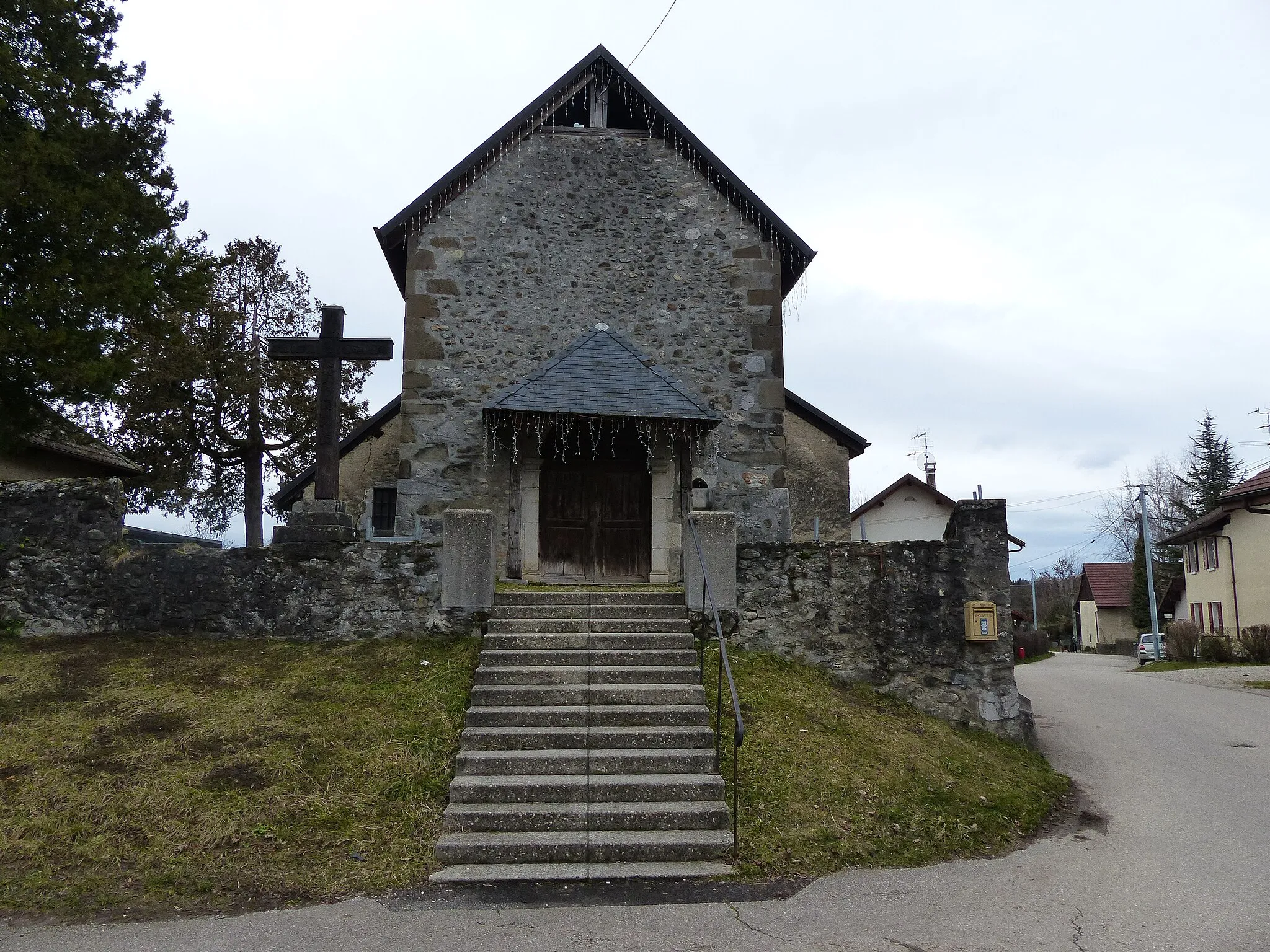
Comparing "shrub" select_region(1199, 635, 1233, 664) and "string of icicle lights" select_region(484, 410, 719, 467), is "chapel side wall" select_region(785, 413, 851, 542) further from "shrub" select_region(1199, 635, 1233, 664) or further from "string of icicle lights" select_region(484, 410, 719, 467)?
"shrub" select_region(1199, 635, 1233, 664)

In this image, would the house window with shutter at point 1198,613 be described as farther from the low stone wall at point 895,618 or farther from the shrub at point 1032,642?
the low stone wall at point 895,618

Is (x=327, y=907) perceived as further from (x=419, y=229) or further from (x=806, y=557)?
(x=419, y=229)

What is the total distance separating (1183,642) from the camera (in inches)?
915

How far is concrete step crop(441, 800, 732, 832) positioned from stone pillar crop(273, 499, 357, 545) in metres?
3.67

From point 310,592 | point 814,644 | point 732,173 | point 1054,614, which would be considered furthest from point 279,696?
point 1054,614

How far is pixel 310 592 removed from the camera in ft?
27.8

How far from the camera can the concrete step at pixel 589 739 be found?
6.64 meters

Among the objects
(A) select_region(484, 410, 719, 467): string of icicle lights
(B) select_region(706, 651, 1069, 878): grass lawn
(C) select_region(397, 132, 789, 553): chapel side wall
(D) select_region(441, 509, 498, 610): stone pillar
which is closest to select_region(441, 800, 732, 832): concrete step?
(B) select_region(706, 651, 1069, 878): grass lawn

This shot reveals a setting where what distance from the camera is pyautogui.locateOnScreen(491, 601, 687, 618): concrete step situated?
27.7 ft

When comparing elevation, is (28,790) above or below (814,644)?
below

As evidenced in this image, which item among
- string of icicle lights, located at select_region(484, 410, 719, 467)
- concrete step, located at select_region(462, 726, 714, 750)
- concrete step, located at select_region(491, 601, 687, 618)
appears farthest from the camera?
string of icicle lights, located at select_region(484, 410, 719, 467)

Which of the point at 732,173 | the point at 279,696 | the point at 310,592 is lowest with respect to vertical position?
the point at 279,696

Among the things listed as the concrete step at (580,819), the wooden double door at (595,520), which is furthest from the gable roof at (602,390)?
the concrete step at (580,819)

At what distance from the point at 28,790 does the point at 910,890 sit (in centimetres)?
593
